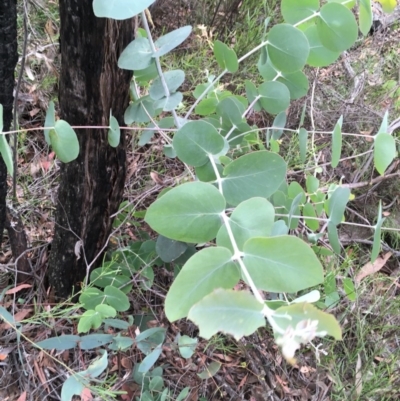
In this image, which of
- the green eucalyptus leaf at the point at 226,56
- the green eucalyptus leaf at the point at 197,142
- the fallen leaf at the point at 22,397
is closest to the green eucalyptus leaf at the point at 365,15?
the green eucalyptus leaf at the point at 226,56

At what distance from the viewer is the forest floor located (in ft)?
3.48

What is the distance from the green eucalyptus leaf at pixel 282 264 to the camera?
1.30 feet

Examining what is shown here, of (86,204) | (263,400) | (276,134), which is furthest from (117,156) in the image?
(263,400)

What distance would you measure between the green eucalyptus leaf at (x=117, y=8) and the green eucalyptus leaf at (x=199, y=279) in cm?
29

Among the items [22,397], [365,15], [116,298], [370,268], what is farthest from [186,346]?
[370,268]

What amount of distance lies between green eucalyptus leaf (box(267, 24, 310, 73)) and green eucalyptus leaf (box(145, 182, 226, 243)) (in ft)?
1.00

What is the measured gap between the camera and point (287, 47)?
646 mm

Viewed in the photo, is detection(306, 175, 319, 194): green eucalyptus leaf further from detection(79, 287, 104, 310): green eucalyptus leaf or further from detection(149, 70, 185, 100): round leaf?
detection(79, 287, 104, 310): green eucalyptus leaf

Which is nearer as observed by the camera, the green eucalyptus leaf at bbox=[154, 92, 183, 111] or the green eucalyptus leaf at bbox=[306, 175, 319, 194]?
the green eucalyptus leaf at bbox=[154, 92, 183, 111]

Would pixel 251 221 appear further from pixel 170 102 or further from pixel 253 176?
pixel 170 102

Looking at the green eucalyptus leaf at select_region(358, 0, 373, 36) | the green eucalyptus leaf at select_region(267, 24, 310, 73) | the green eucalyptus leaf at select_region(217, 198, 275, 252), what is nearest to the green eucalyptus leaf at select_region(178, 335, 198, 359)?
the green eucalyptus leaf at select_region(217, 198, 275, 252)

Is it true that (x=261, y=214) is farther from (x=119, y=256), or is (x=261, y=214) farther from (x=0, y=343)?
(x=0, y=343)

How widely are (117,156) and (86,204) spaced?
14 cm

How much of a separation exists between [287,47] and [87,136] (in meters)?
0.42
